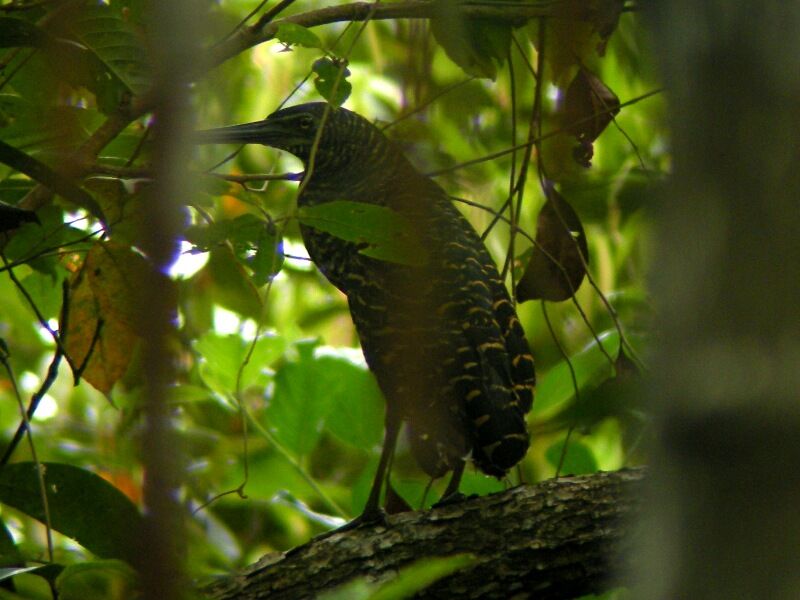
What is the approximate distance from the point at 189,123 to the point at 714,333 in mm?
244

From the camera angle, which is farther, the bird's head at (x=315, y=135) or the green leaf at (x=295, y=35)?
the bird's head at (x=315, y=135)

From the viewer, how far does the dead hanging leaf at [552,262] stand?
2.17 metres

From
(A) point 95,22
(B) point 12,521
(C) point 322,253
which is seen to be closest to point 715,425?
(A) point 95,22

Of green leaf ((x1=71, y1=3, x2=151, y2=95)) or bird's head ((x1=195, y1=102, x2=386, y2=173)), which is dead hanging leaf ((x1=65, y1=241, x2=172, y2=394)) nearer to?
green leaf ((x1=71, y1=3, x2=151, y2=95))

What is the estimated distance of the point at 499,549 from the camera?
181 cm

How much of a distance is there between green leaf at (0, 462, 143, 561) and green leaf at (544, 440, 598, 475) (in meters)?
0.89

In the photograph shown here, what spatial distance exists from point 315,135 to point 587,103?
648 millimetres

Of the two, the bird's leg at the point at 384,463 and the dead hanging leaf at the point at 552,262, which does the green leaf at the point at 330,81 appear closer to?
the dead hanging leaf at the point at 552,262

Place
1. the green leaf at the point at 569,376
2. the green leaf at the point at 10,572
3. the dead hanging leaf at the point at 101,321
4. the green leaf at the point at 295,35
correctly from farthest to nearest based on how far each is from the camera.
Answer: the green leaf at the point at 569,376 < the dead hanging leaf at the point at 101,321 < the green leaf at the point at 295,35 < the green leaf at the point at 10,572

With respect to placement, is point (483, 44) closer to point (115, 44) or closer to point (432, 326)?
point (432, 326)

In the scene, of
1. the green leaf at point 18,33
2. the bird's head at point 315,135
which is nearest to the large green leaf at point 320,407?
the bird's head at point 315,135

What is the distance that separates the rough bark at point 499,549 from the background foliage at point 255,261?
0.13 metres

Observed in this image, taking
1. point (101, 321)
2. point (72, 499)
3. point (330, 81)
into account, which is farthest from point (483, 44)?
point (72, 499)

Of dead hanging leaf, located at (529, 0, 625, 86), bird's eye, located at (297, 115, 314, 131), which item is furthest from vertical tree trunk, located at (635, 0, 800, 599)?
bird's eye, located at (297, 115, 314, 131)
